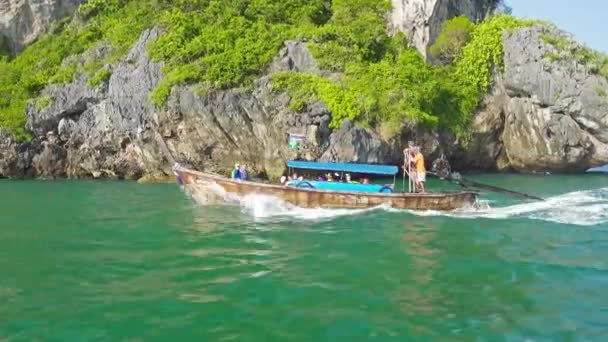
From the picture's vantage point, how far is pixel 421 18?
123ft

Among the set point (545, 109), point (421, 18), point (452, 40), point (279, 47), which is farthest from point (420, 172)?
point (421, 18)

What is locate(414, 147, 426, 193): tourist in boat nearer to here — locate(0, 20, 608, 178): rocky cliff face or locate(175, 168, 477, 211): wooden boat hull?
locate(175, 168, 477, 211): wooden boat hull

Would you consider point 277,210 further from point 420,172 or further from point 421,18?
point 421,18

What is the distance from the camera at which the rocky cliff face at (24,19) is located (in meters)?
43.8

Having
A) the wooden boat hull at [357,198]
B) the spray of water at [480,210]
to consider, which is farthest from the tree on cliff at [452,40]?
the wooden boat hull at [357,198]

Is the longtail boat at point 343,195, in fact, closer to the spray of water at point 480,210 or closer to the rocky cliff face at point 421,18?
the spray of water at point 480,210

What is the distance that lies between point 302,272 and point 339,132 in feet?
63.1

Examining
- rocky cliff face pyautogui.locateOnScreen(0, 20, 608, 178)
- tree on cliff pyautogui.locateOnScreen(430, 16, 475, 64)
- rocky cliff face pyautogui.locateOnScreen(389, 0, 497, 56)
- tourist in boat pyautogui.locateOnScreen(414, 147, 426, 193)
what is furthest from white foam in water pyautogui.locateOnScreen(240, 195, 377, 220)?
rocky cliff face pyautogui.locateOnScreen(389, 0, 497, 56)

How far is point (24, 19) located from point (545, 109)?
1653 inches

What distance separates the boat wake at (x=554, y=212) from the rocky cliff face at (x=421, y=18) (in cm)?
2091

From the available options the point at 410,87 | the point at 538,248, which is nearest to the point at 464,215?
the point at 538,248

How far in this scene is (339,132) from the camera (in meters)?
28.4

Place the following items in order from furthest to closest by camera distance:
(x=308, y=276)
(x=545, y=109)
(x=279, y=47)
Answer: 1. (x=545, y=109)
2. (x=279, y=47)
3. (x=308, y=276)

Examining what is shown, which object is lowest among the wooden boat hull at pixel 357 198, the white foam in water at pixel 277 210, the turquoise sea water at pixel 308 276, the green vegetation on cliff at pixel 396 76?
the turquoise sea water at pixel 308 276
